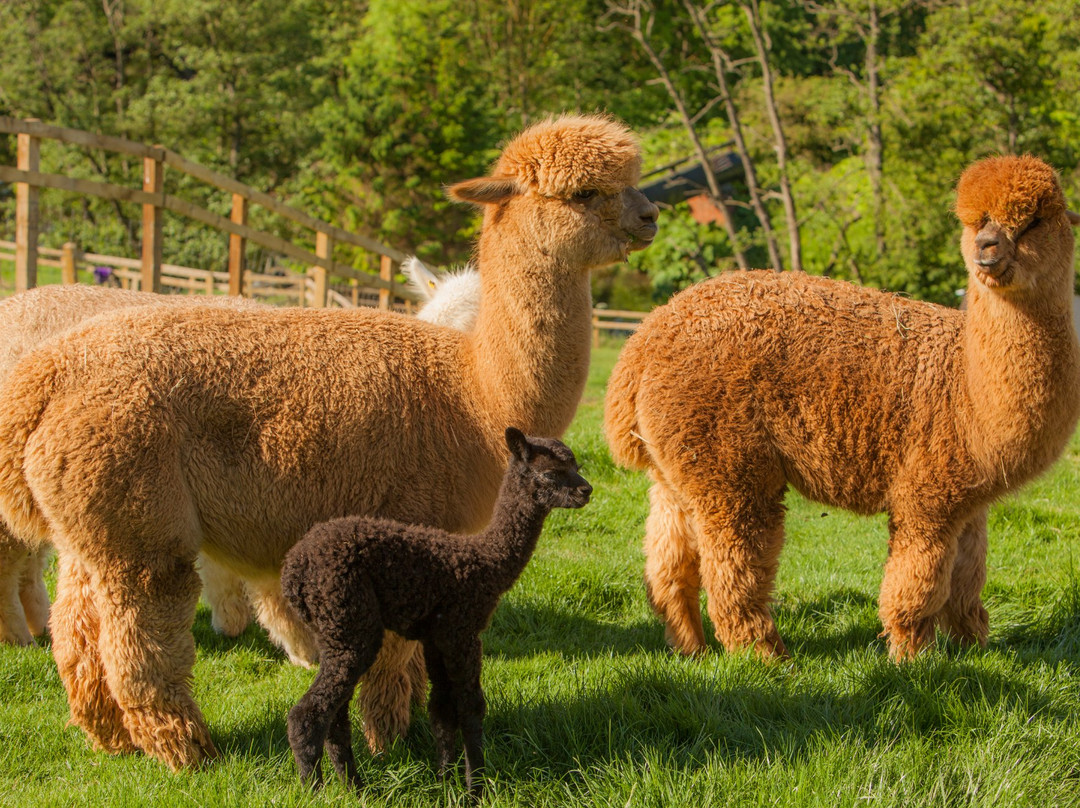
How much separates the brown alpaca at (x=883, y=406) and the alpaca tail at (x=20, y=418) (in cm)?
267

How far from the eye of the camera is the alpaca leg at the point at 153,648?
361cm

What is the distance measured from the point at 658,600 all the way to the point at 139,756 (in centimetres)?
260

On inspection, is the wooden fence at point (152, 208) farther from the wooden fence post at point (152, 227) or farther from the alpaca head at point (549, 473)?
the alpaca head at point (549, 473)

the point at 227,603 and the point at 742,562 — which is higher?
the point at 742,562

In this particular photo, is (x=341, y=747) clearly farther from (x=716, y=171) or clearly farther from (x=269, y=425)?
(x=716, y=171)

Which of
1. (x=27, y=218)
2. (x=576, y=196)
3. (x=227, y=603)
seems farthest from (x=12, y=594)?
(x=27, y=218)

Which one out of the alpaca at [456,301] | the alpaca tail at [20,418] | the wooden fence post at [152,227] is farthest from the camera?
the wooden fence post at [152,227]

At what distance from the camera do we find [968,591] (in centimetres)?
493

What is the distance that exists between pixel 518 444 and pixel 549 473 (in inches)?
5.9

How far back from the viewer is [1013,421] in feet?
14.4

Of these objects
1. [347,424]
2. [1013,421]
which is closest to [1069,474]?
[1013,421]

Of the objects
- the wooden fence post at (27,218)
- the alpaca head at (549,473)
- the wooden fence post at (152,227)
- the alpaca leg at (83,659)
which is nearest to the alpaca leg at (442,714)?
the alpaca head at (549,473)

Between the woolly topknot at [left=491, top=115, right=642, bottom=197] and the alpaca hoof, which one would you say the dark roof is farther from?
the woolly topknot at [left=491, top=115, right=642, bottom=197]

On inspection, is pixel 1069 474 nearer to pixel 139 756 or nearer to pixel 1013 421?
pixel 1013 421
